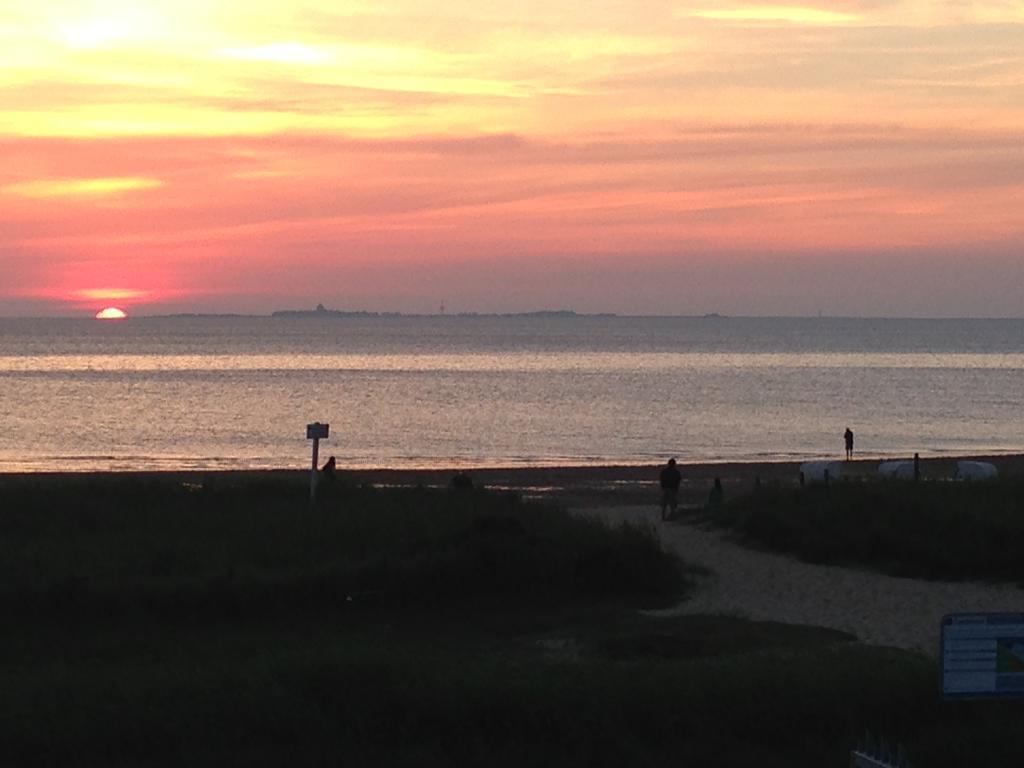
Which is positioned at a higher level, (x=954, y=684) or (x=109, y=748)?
(x=954, y=684)

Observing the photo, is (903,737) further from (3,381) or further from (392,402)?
(3,381)

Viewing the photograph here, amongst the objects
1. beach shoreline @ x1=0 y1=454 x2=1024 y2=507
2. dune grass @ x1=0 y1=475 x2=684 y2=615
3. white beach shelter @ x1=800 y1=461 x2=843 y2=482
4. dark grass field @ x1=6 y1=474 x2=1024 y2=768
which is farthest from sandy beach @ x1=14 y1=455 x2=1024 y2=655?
beach shoreline @ x1=0 y1=454 x2=1024 y2=507

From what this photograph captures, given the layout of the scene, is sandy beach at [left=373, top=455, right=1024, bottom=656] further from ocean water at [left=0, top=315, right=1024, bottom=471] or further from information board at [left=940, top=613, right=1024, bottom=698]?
ocean water at [left=0, top=315, right=1024, bottom=471]

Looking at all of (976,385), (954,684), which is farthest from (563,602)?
(976,385)

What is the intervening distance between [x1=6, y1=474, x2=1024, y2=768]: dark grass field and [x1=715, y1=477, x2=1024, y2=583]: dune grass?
3.22 meters

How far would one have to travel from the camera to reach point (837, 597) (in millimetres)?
20750

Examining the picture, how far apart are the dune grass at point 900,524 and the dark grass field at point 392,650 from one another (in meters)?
3.22

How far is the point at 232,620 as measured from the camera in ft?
60.7

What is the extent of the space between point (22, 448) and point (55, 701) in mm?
57664

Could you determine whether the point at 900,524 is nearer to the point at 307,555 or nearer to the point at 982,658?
the point at 307,555

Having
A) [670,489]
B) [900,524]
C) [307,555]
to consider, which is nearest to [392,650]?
[307,555]

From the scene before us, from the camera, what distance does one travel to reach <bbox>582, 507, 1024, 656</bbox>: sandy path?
18.7m

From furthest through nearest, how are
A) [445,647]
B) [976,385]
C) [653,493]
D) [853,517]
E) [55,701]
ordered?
[976,385] < [653,493] < [853,517] < [445,647] < [55,701]

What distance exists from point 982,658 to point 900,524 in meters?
15.0
